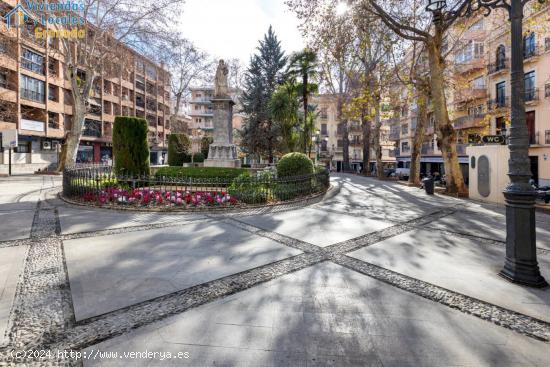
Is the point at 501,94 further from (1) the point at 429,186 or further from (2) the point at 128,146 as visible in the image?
(2) the point at 128,146

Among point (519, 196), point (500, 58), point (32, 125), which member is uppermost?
point (500, 58)

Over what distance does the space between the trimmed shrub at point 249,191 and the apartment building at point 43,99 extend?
20026mm

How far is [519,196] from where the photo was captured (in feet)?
12.1

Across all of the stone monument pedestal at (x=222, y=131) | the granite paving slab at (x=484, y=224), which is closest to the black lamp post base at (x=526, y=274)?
the granite paving slab at (x=484, y=224)

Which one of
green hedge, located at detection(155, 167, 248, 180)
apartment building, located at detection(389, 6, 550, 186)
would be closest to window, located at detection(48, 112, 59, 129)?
green hedge, located at detection(155, 167, 248, 180)

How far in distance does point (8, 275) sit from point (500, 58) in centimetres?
3384

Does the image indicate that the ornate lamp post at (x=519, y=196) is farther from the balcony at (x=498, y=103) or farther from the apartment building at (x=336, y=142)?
the apartment building at (x=336, y=142)

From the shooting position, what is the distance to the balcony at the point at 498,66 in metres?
23.9

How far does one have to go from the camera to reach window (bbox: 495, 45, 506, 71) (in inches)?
953

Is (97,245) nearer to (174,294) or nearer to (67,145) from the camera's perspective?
(174,294)

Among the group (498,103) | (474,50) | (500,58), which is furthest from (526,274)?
(474,50)

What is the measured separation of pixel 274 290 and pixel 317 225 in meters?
3.57

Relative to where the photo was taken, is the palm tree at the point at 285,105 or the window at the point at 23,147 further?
the window at the point at 23,147

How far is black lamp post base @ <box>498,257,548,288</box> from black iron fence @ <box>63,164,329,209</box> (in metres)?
6.88
